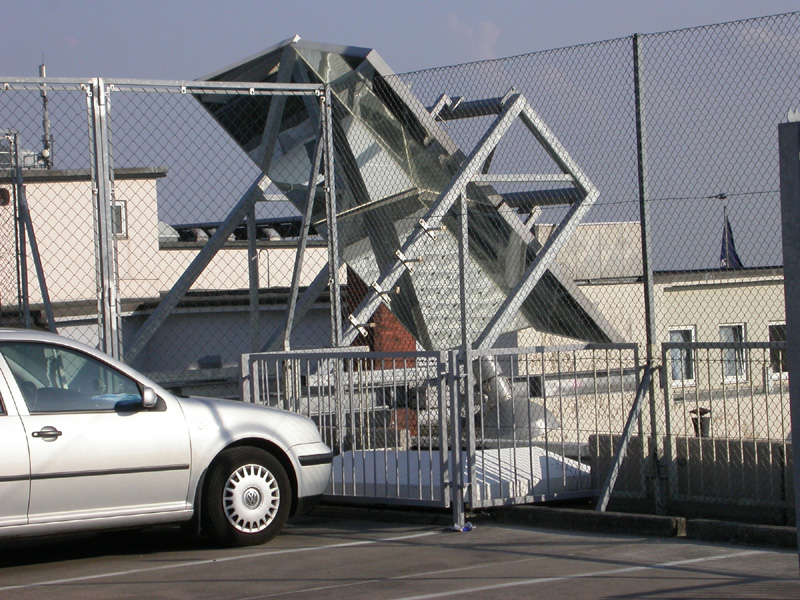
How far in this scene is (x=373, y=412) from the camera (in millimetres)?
8328

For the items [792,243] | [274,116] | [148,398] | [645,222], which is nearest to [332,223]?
[274,116]

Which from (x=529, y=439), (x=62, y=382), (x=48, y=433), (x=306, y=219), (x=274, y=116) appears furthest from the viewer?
(x=274, y=116)

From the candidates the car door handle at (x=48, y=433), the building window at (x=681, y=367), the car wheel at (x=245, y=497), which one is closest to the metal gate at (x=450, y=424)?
the building window at (x=681, y=367)

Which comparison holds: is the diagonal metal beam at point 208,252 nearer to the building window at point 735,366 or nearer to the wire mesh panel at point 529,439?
the wire mesh panel at point 529,439

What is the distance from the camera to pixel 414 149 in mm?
11102

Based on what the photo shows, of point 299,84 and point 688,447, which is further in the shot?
point 299,84

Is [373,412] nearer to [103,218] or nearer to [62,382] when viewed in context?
[62,382]

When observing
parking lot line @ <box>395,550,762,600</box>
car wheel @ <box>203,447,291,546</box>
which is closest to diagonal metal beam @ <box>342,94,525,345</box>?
car wheel @ <box>203,447,291,546</box>

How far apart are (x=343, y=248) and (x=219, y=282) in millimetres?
11747

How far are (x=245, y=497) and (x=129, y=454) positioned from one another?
89 centimetres

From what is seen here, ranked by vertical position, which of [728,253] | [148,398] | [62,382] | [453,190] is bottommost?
[148,398]

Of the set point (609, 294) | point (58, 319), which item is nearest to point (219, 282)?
point (58, 319)

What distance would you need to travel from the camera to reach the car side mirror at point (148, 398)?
6953 millimetres

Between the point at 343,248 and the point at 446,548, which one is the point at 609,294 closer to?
the point at 343,248
